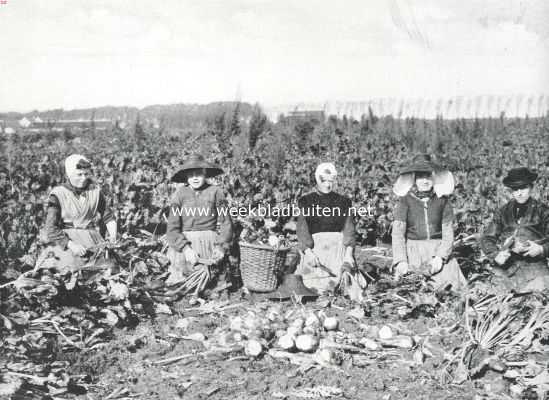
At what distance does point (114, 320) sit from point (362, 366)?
63.8 inches

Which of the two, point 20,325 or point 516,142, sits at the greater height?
point 516,142

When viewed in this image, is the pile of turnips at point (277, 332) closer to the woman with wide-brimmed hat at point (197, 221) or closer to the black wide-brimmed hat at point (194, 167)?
the woman with wide-brimmed hat at point (197, 221)

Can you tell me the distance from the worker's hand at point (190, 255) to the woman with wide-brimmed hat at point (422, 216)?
1613 millimetres

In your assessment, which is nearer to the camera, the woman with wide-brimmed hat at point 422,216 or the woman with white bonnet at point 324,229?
the woman with wide-brimmed hat at point 422,216

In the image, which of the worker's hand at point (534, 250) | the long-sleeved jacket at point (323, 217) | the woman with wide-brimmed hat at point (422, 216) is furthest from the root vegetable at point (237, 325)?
the worker's hand at point (534, 250)

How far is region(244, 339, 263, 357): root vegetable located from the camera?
323 cm

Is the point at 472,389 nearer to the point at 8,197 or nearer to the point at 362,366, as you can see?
the point at 362,366

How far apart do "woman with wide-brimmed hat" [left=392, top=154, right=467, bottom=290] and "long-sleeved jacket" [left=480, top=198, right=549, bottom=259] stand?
304 millimetres

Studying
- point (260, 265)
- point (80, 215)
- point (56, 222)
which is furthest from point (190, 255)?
point (56, 222)

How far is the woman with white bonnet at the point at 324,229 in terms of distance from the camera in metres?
4.43

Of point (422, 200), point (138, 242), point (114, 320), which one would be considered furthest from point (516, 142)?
point (114, 320)

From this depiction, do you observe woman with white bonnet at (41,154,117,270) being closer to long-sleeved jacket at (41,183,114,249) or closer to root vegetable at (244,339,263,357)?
long-sleeved jacket at (41,183,114,249)

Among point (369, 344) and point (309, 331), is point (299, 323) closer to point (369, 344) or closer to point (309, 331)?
point (309, 331)

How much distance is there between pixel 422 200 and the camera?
14.3 feet
